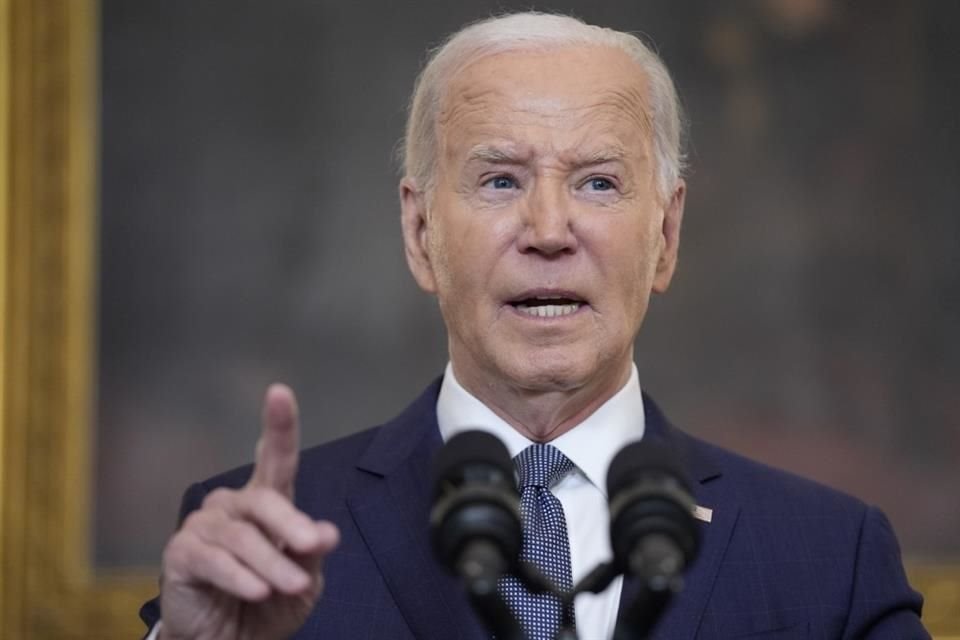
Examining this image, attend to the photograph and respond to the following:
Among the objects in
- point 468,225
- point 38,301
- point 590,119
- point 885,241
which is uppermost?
point 590,119

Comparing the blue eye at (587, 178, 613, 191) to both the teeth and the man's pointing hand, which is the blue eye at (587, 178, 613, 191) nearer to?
the teeth

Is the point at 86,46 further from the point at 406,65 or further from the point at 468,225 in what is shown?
the point at 468,225

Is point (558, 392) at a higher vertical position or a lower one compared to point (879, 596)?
higher

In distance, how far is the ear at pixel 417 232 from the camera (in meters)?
2.36

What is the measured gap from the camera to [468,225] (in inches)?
85.8

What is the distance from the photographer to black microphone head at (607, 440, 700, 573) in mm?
1245

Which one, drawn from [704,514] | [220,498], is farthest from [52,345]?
[220,498]

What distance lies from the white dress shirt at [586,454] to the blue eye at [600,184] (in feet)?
1.07

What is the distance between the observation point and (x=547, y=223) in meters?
2.08

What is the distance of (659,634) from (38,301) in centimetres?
260

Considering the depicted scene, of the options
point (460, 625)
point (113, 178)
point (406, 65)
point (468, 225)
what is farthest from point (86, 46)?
point (460, 625)

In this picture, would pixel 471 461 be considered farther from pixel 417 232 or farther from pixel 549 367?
pixel 417 232

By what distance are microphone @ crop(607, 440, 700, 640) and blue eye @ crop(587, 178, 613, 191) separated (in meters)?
0.94

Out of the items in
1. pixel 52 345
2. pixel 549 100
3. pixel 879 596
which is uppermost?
pixel 549 100
